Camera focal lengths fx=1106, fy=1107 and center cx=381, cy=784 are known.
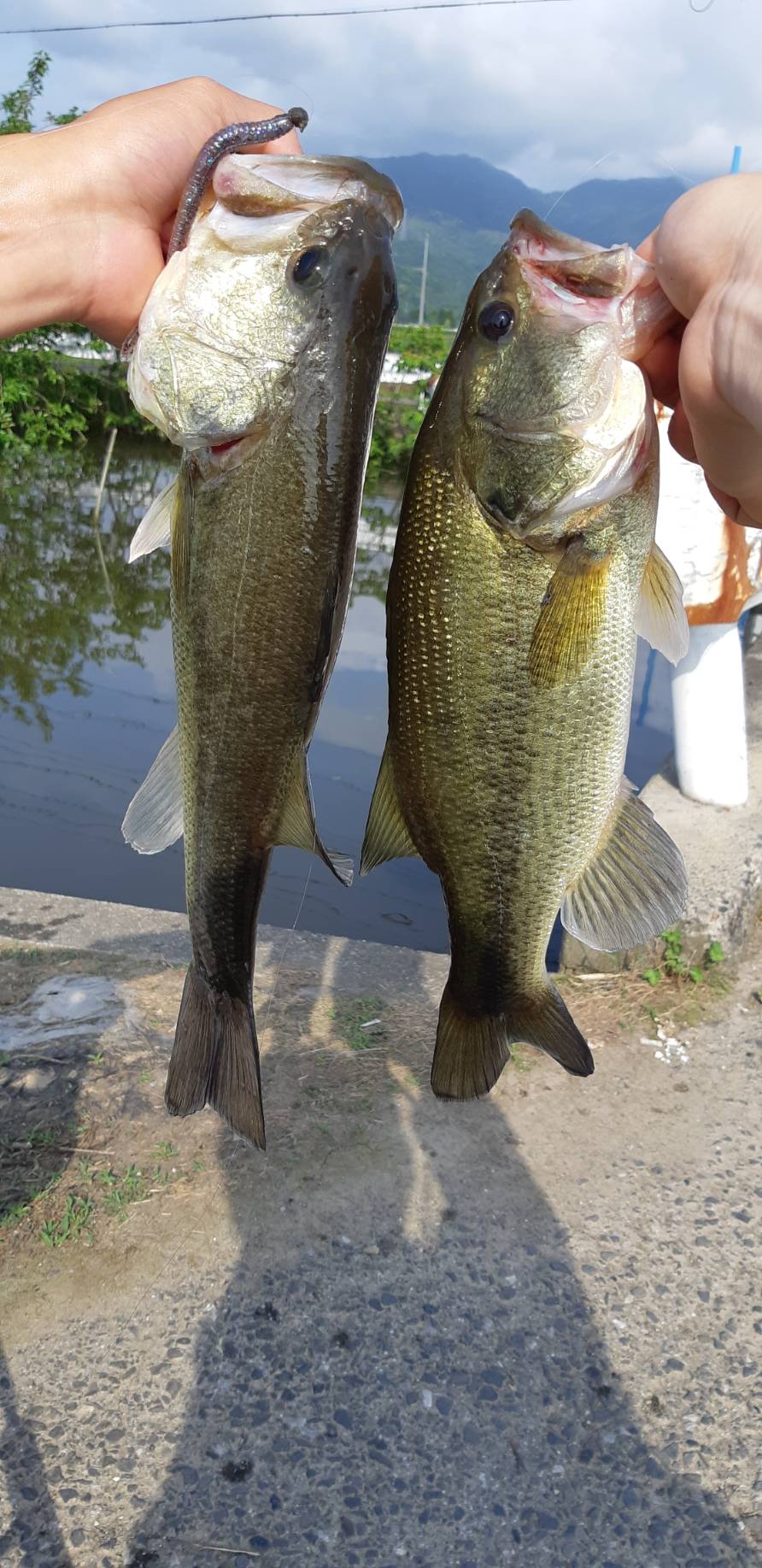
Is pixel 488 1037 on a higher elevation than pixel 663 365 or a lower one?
lower

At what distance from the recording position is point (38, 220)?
2.12m

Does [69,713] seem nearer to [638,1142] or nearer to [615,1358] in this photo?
[638,1142]

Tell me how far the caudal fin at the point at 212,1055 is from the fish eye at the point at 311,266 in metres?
1.37

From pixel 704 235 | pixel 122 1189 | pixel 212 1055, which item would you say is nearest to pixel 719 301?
pixel 704 235

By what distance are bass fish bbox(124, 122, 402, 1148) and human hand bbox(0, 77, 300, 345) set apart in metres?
0.32

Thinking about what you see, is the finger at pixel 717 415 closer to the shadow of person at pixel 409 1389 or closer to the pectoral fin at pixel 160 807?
the pectoral fin at pixel 160 807

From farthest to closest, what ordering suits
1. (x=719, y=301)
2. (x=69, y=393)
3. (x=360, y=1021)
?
(x=69, y=393) → (x=360, y=1021) → (x=719, y=301)

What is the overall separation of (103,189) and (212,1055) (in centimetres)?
172

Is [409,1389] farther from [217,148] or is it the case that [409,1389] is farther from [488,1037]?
[217,148]

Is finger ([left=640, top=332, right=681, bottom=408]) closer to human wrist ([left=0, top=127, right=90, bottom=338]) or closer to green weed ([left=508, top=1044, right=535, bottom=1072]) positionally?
human wrist ([left=0, top=127, right=90, bottom=338])

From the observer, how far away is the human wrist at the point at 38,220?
2100mm

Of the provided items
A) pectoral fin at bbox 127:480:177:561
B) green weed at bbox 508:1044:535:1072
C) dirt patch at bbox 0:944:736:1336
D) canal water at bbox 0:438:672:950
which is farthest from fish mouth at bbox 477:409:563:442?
canal water at bbox 0:438:672:950

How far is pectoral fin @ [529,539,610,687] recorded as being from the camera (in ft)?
6.33

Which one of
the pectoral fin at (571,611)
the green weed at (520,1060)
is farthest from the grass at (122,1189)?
the pectoral fin at (571,611)
